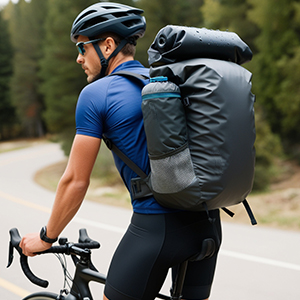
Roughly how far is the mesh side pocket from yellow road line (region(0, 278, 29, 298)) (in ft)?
11.5

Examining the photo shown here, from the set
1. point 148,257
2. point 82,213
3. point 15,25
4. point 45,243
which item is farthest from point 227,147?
point 15,25

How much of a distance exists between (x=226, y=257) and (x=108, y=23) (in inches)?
182

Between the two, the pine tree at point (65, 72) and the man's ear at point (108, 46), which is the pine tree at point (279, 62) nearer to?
the pine tree at point (65, 72)

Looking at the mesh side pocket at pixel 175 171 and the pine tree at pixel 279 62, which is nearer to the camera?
the mesh side pocket at pixel 175 171

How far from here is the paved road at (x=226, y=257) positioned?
4.90m

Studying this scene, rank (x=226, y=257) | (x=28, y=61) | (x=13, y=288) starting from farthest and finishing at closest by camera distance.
A: (x=28, y=61) → (x=226, y=257) → (x=13, y=288)

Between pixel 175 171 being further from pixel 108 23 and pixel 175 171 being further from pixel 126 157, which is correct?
pixel 108 23

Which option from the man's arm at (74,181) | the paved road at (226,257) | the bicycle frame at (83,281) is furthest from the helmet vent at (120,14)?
the paved road at (226,257)

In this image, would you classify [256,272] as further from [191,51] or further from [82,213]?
[82,213]

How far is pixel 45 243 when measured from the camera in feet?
7.09

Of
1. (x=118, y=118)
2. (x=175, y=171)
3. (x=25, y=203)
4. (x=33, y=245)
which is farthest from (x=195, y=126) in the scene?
(x=25, y=203)

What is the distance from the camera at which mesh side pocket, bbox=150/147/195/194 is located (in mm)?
1788

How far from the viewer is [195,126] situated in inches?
70.6

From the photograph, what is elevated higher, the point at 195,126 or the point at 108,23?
the point at 108,23
